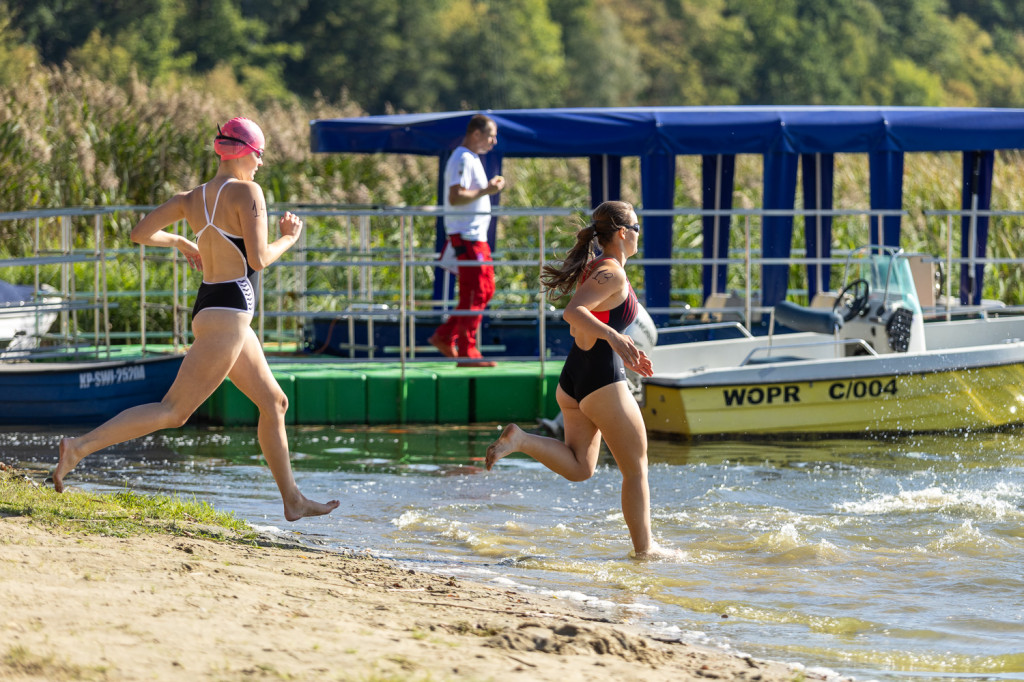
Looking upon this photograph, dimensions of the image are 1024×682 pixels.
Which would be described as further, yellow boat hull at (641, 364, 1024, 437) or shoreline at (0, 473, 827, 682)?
yellow boat hull at (641, 364, 1024, 437)

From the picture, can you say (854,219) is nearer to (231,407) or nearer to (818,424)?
(818,424)

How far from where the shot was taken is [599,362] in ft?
20.4

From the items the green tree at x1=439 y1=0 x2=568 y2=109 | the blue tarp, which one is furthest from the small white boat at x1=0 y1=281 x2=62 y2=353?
the green tree at x1=439 y1=0 x2=568 y2=109

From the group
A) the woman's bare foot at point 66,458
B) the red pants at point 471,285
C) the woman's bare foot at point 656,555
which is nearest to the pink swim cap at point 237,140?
the woman's bare foot at point 66,458

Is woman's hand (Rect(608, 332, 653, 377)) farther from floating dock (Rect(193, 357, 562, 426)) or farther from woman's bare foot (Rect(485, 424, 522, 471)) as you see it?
floating dock (Rect(193, 357, 562, 426))

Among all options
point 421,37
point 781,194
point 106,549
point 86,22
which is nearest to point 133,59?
point 86,22

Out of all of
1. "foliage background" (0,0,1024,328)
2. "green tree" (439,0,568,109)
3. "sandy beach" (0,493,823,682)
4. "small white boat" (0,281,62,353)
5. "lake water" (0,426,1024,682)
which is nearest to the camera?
"sandy beach" (0,493,823,682)

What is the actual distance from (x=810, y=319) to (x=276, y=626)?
731 cm

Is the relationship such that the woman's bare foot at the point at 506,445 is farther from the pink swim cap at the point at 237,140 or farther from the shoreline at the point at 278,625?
the pink swim cap at the point at 237,140

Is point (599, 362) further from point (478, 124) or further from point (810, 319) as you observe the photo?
point (478, 124)

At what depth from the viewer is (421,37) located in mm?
61844

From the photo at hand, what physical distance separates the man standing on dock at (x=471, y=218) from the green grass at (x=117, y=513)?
472 cm

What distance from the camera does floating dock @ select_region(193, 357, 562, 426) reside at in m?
11.4

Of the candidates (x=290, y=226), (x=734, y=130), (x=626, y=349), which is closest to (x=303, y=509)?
(x=290, y=226)
